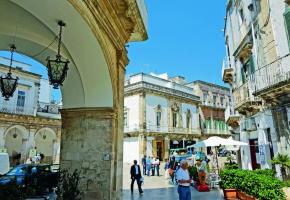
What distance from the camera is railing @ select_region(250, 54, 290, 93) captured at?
9570 mm

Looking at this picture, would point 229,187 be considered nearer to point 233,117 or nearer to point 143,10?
point 143,10

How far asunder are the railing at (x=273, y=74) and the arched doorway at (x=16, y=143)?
20.8 m

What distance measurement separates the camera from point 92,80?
7.27 meters

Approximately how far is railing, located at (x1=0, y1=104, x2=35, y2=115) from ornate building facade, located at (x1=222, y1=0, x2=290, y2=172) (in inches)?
759

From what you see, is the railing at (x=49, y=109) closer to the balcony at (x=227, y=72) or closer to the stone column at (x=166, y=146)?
the stone column at (x=166, y=146)

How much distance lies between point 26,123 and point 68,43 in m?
20.2

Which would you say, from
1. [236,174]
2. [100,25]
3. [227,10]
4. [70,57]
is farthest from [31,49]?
[227,10]

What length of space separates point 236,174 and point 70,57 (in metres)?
6.73

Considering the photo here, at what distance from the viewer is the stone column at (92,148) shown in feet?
22.5

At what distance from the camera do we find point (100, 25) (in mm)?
6391

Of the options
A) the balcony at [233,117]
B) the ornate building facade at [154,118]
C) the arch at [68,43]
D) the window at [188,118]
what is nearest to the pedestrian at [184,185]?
the arch at [68,43]

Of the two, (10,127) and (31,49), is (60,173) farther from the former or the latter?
(10,127)

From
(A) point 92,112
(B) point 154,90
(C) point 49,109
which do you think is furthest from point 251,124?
(C) point 49,109

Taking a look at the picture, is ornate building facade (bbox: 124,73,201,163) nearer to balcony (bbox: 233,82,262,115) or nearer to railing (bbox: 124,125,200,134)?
railing (bbox: 124,125,200,134)
